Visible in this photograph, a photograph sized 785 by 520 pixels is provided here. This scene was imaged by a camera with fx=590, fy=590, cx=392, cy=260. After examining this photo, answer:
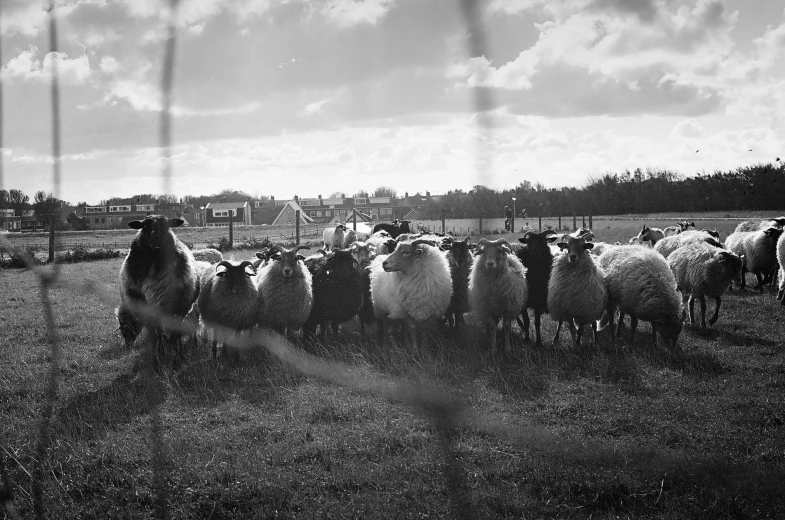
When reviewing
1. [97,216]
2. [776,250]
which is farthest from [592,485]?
[97,216]

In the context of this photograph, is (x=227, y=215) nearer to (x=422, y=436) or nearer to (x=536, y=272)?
(x=536, y=272)

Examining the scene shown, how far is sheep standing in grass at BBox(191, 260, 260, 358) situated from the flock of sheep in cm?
2

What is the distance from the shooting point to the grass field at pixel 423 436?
15.8ft

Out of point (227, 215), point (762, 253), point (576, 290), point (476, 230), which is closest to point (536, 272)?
point (576, 290)

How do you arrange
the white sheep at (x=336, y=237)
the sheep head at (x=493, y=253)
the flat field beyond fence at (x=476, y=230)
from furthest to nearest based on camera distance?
the flat field beyond fence at (x=476, y=230)
the white sheep at (x=336, y=237)
the sheep head at (x=493, y=253)

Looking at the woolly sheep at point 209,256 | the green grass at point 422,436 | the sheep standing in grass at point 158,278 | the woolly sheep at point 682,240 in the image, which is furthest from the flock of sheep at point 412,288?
the woolly sheep at point 209,256

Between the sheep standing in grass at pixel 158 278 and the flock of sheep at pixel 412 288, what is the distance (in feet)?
0.06

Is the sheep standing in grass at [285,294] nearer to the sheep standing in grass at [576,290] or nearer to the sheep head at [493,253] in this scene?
the sheep head at [493,253]

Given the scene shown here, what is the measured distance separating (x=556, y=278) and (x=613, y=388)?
3.48 meters

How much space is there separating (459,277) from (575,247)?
2.32 m

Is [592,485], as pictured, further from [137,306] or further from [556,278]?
[137,306]

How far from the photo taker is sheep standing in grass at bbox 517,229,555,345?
11.0 m

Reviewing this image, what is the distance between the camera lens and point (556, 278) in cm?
1073

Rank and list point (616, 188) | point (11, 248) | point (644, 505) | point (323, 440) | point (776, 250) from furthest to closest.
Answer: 1. point (616, 188)
2. point (776, 250)
3. point (323, 440)
4. point (644, 505)
5. point (11, 248)
